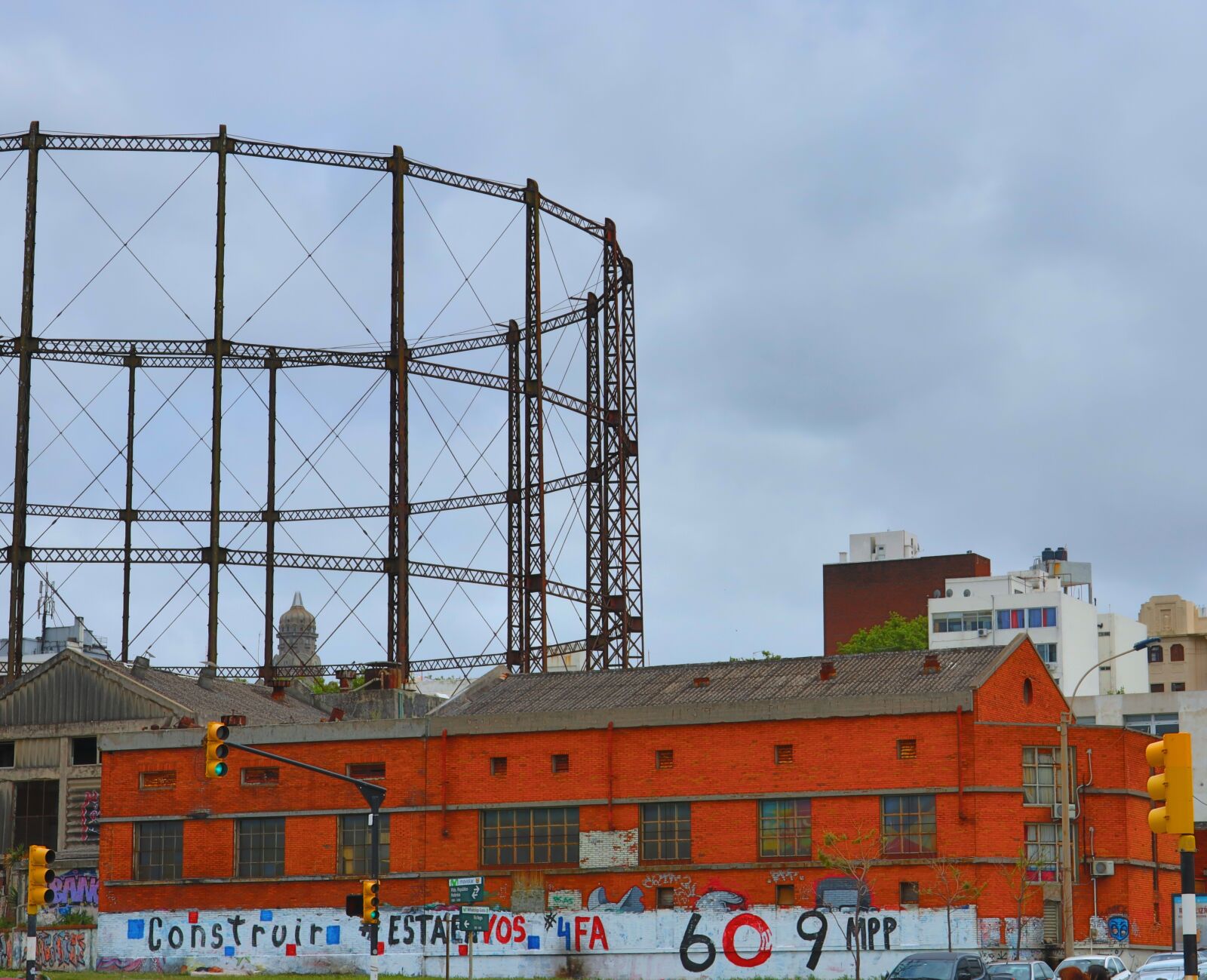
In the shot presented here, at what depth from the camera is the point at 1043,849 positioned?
4822 cm

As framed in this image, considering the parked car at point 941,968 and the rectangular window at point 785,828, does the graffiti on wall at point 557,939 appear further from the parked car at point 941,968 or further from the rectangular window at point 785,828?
the parked car at point 941,968

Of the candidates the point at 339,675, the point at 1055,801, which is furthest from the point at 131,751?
the point at 1055,801

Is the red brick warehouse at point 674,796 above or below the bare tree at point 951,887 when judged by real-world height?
above

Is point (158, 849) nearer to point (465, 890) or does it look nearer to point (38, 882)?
point (465, 890)

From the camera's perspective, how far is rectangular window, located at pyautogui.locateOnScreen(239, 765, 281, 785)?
177ft

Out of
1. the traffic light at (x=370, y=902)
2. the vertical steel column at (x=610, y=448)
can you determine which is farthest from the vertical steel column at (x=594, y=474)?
the traffic light at (x=370, y=902)

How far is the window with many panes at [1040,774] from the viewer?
48125mm

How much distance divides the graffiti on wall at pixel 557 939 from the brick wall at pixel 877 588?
7059 cm

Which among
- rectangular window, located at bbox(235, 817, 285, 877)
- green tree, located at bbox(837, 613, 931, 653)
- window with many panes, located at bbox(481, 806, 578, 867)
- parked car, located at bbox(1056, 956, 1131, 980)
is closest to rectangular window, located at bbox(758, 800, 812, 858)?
window with many panes, located at bbox(481, 806, 578, 867)

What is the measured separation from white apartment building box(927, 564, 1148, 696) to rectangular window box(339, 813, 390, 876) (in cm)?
5308

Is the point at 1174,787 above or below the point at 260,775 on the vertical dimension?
below

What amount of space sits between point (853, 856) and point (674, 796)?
5.32m

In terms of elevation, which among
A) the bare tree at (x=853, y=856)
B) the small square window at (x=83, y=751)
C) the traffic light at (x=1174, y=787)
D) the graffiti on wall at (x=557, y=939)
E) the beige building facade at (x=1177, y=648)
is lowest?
the graffiti on wall at (x=557, y=939)

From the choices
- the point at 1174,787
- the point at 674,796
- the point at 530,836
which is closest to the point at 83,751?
the point at 530,836
